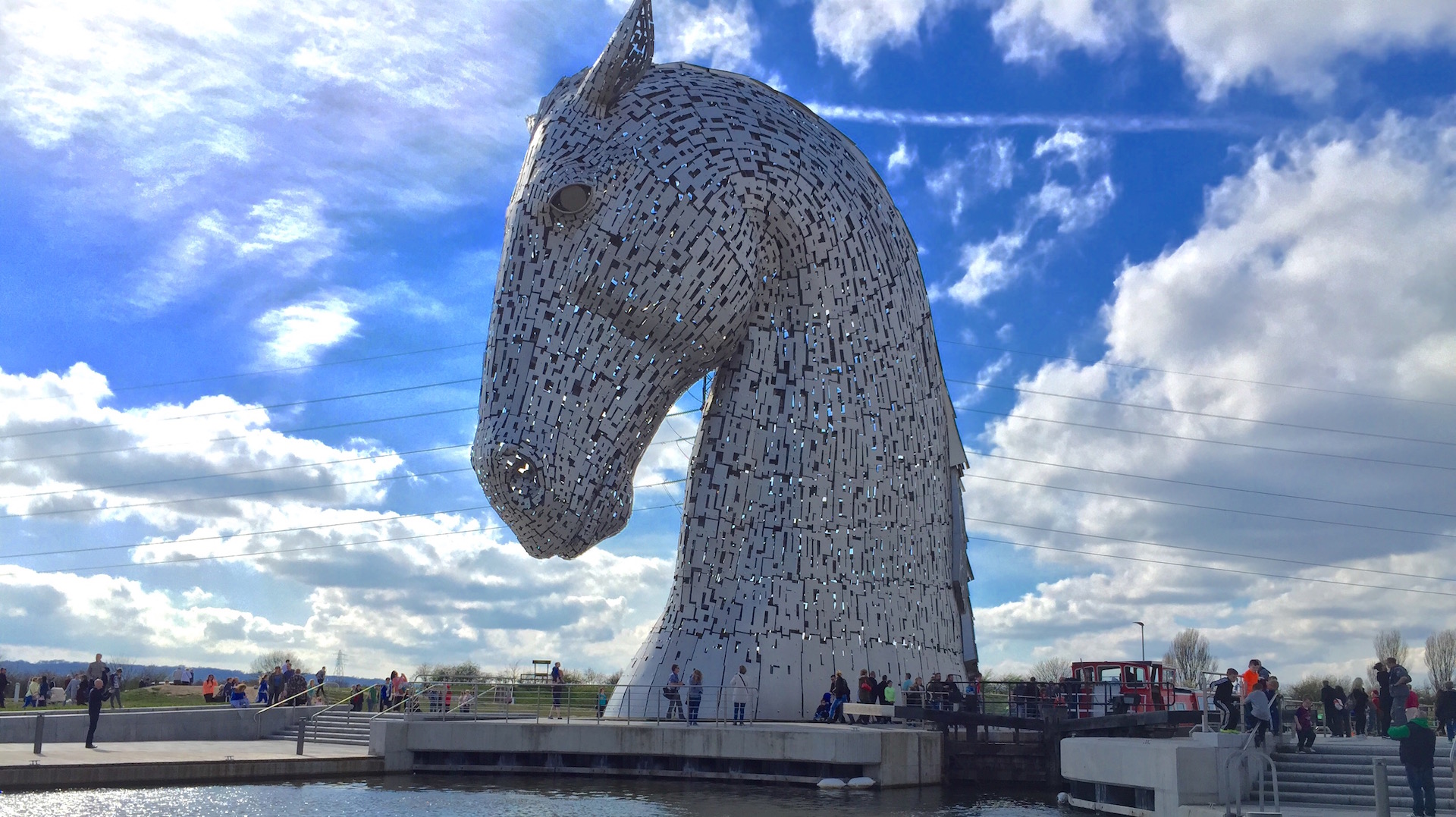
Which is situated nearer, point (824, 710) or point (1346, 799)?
point (1346, 799)

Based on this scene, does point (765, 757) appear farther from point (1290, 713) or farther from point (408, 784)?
point (1290, 713)

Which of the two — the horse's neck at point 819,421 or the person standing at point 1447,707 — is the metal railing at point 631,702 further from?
the person standing at point 1447,707

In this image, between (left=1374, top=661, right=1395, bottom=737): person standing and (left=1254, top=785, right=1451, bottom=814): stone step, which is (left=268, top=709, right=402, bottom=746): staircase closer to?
(left=1254, top=785, right=1451, bottom=814): stone step


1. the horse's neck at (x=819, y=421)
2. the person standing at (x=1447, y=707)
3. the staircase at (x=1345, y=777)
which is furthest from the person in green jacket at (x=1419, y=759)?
the horse's neck at (x=819, y=421)

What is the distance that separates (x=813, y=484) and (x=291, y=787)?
27.6ft

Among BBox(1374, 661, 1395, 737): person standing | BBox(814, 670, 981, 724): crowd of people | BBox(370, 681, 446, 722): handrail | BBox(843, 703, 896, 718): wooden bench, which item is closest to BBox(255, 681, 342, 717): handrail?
BBox(370, 681, 446, 722): handrail

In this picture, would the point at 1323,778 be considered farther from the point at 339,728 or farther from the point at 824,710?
the point at 339,728

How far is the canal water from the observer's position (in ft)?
42.4

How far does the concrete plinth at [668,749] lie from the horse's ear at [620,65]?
29.8 feet

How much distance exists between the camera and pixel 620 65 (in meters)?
18.6

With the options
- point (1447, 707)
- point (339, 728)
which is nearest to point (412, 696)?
point (339, 728)

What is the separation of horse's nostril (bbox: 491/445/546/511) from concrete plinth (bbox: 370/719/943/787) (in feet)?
10.2

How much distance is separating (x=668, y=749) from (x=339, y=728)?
774 centimetres

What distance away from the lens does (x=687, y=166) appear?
18500 millimetres
